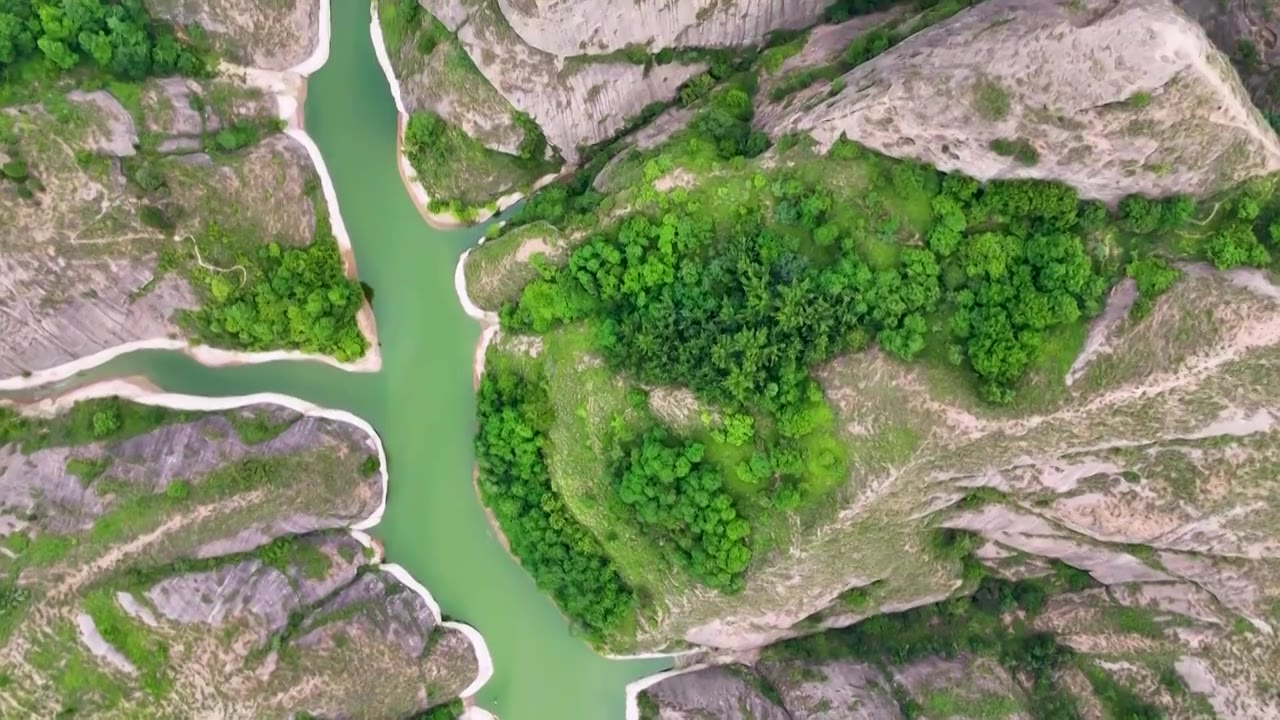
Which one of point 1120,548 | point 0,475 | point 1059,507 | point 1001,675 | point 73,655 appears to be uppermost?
point 0,475

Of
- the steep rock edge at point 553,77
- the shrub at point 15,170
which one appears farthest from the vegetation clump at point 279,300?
the steep rock edge at point 553,77

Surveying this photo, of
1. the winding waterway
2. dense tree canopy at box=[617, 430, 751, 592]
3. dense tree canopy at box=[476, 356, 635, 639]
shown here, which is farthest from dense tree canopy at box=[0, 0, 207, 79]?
dense tree canopy at box=[617, 430, 751, 592]

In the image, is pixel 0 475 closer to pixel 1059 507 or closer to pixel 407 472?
pixel 407 472

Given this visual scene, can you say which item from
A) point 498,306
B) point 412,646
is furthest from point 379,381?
point 412,646

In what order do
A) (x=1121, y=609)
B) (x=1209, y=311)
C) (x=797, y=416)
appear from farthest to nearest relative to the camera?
(x=1121, y=609)
(x=797, y=416)
(x=1209, y=311)

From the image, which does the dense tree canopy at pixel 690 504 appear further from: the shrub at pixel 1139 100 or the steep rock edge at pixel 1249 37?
the steep rock edge at pixel 1249 37

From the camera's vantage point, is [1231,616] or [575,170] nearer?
[1231,616]
